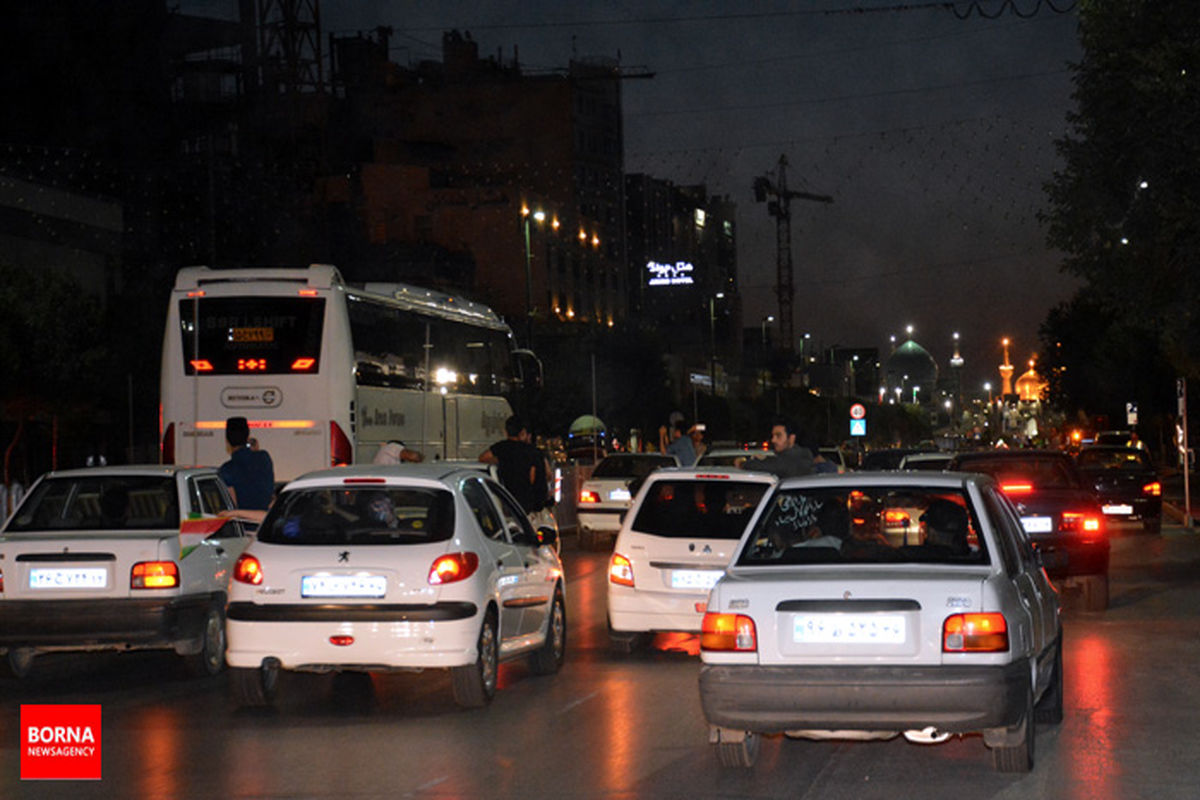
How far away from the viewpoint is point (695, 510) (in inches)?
552

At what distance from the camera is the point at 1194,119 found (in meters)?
25.2

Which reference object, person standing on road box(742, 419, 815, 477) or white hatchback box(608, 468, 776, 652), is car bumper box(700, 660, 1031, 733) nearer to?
white hatchback box(608, 468, 776, 652)

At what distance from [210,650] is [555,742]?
4.37m

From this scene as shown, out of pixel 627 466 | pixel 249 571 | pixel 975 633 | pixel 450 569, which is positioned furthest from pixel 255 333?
pixel 975 633

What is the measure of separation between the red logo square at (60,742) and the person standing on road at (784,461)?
631cm

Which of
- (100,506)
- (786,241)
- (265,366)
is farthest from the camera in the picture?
(786,241)

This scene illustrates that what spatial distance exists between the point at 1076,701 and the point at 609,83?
117 meters

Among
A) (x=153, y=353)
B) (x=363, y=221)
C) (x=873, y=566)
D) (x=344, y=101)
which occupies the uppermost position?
(x=344, y=101)

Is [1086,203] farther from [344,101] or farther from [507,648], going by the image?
[344,101]

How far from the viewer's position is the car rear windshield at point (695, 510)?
1362 cm

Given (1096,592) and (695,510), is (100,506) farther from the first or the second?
(1096,592)

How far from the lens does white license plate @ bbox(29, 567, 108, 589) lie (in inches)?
472

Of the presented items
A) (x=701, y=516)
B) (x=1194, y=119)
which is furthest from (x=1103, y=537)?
(x=1194, y=119)

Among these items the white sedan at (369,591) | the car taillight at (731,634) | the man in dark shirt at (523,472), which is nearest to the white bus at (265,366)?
the man in dark shirt at (523,472)
